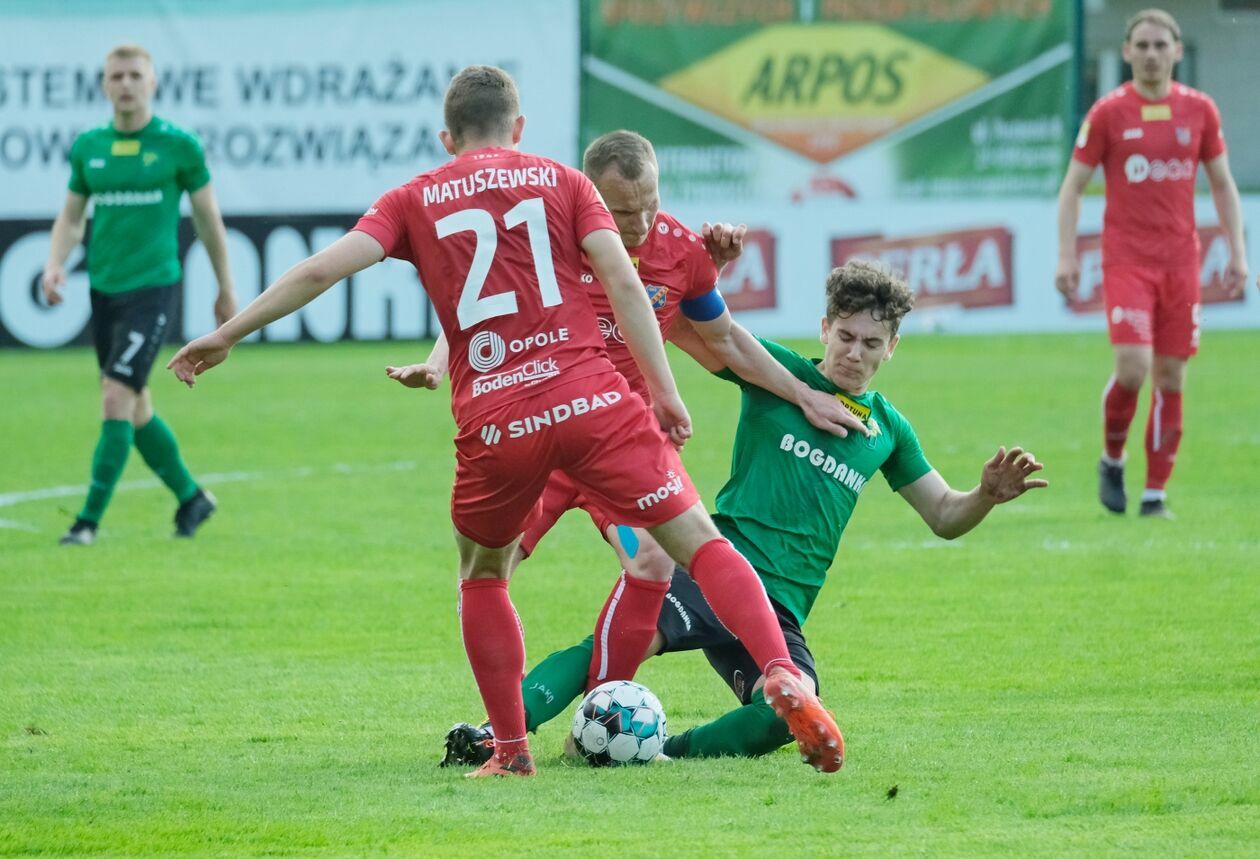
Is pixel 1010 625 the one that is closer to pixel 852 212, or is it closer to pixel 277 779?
pixel 277 779

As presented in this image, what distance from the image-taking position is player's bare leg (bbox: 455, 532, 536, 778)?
5012mm

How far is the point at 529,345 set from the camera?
4836 mm

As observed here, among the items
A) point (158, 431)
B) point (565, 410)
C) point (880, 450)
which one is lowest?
point (158, 431)

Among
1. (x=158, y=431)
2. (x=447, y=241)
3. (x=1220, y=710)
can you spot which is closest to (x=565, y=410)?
(x=447, y=241)

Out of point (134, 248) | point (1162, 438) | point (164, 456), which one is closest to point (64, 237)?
point (134, 248)

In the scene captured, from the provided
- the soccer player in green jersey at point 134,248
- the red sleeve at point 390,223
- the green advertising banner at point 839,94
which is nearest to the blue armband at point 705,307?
the red sleeve at point 390,223

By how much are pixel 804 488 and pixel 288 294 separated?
5.43 feet

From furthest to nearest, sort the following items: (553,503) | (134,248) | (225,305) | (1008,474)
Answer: (134,248)
(225,305)
(553,503)
(1008,474)

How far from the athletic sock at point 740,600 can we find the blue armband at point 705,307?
1014 millimetres

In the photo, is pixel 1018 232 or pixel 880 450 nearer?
pixel 880 450

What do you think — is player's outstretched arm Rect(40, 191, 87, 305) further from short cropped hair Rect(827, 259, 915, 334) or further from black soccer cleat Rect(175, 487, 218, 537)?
short cropped hair Rect(827, 259, 915, 334)

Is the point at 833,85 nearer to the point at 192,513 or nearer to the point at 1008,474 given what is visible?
the point at 192,513

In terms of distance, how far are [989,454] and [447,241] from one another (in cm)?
804

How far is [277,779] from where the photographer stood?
4.93m
